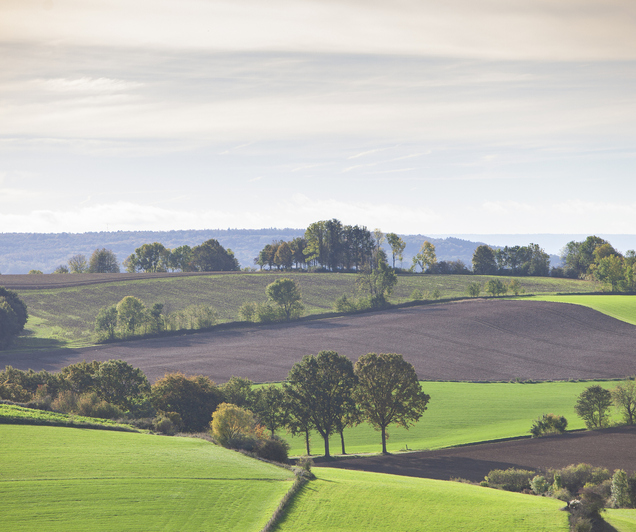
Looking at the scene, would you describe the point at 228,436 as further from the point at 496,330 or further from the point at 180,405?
the point at 496,330

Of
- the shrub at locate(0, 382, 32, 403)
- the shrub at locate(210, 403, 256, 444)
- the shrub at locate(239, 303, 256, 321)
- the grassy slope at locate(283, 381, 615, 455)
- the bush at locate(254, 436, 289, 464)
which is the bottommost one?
the grassy slope at locate(283, 381, 615, 455)

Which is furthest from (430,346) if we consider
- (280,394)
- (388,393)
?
(280,394)

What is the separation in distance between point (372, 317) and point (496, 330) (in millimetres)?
26066

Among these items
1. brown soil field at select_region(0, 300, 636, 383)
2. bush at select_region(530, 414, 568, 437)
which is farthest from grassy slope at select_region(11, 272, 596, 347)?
bush at select_region(530, 414, 568, 437)

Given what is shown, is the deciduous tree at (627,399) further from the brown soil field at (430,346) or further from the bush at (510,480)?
the bush at (510,480)

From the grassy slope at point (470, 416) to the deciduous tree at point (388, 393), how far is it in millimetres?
2767

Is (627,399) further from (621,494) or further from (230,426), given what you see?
(230,426)

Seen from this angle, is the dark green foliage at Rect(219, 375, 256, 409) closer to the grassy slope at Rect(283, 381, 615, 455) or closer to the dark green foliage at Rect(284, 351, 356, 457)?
the dark green foliage at Rect(284, 351, 356, 457)

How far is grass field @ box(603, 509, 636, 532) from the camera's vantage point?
2620 centimetres

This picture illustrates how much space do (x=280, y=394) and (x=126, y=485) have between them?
29.3m

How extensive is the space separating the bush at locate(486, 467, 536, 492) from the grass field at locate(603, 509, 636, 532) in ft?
26.6

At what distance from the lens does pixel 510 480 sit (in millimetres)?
38812

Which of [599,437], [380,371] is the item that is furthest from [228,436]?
[599,437]

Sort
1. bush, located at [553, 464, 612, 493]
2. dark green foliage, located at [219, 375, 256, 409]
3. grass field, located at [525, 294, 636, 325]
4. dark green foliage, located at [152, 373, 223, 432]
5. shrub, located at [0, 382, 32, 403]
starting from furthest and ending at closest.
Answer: grass field, located at [525, 294, 636, 325], dark green foliage, located at [219, 375, 256, 409], shrub, located at [0, 382, 32, 403], dark green foliage, located at [152, 373, 223, 432], bush, located at [553, 464, 612, 493]
